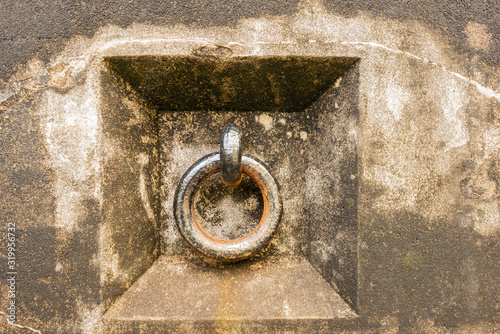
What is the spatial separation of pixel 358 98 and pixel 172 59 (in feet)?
3.23

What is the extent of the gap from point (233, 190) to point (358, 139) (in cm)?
78

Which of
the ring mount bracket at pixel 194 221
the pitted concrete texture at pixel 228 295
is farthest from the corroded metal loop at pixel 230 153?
the pitted concrete texture at pixel 228 295

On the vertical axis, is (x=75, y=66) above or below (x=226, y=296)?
above

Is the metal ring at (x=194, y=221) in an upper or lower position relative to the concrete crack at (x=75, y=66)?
lower

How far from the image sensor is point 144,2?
1385mm

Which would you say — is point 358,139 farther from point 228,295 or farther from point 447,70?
point 228,295

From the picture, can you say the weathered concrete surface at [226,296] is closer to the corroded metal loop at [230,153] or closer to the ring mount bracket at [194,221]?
the ring mount bracket at [194,221]

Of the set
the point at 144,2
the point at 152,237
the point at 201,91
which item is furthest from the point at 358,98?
the point at 152,237

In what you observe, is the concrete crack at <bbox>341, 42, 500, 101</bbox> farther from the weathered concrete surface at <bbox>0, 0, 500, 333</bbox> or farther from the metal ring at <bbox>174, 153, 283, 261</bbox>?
the metal ring at <bbox>174, 153, 283, 261</bbox>

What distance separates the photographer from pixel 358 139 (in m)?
1.37

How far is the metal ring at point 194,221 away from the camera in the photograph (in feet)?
4.63

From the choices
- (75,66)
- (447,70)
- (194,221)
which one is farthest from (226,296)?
(447,70)

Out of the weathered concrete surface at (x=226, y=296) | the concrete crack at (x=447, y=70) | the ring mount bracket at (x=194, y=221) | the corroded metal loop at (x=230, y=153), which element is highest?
the concrete crack at (x=447, y=70)

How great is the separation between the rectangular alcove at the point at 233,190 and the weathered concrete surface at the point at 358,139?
74mm
